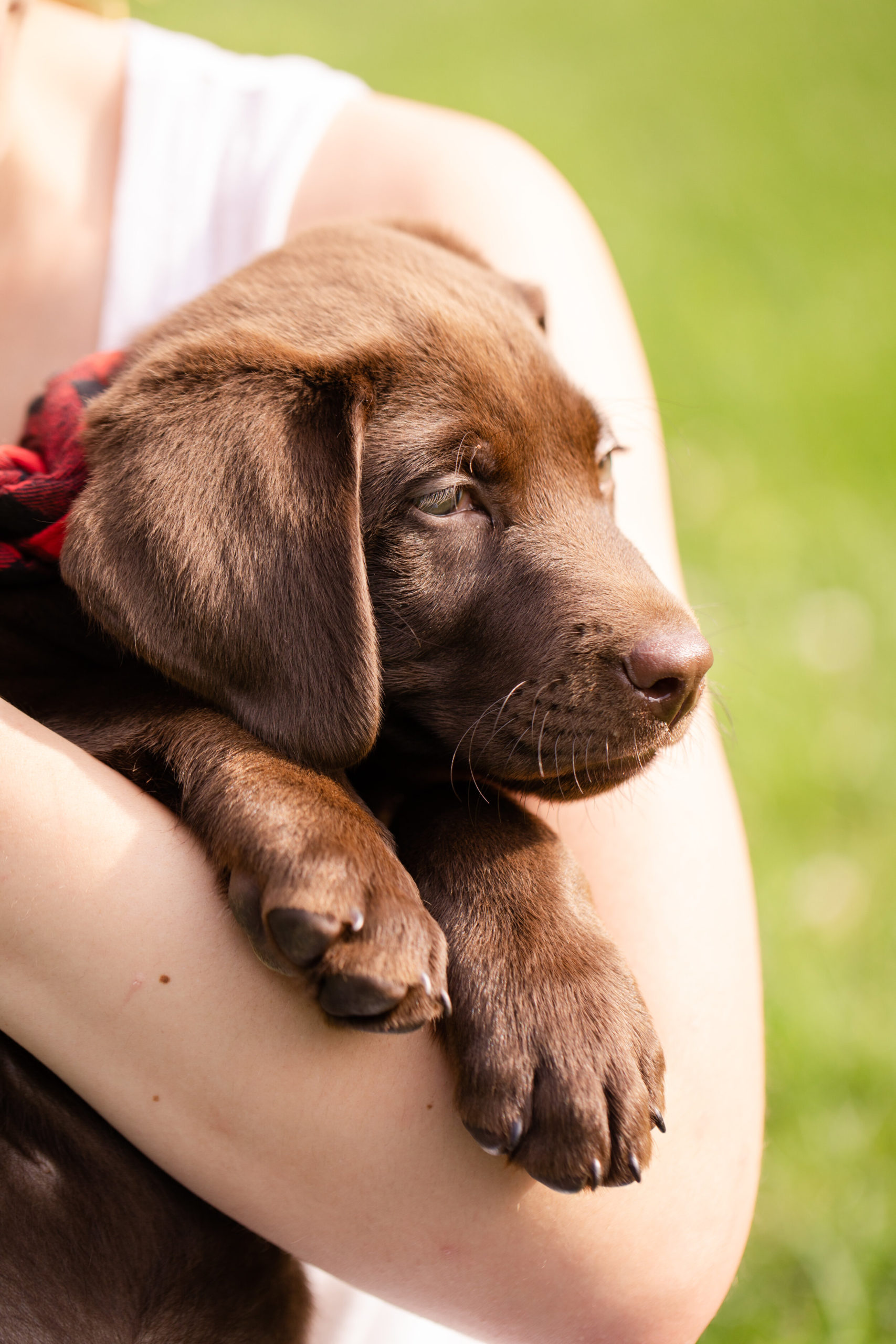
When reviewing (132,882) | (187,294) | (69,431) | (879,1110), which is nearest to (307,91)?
(187,294)

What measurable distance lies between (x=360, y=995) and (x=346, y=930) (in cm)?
8

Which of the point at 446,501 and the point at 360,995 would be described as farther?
the point at 446,501

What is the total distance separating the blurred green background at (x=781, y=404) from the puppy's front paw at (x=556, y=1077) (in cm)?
67

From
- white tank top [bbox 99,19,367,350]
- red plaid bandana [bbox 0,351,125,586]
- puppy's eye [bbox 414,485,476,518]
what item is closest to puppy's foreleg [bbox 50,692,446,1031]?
red plaid bandana [bbox 0,351,125,586]

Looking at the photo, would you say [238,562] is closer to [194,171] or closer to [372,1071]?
[372,1071]

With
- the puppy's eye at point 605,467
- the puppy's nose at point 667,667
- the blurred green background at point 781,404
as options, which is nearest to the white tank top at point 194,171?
the puppy's eye at point 605,467

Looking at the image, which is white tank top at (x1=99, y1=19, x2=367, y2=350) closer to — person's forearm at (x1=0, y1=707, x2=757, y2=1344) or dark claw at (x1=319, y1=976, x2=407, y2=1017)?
person's forearm at (x1=0, y1=707, x2=757, y2=1344)

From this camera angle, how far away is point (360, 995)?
1400 mm

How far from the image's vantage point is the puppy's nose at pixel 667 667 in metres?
1.66

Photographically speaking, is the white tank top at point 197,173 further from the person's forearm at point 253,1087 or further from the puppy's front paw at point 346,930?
the puppy's front paw at point 346,930

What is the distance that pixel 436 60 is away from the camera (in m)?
11.7

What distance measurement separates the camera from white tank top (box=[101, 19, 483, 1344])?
2.52 meters

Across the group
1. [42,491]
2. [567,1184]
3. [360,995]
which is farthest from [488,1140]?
[42,491]

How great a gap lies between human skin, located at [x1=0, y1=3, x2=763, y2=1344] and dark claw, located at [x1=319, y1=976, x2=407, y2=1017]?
10 cm
